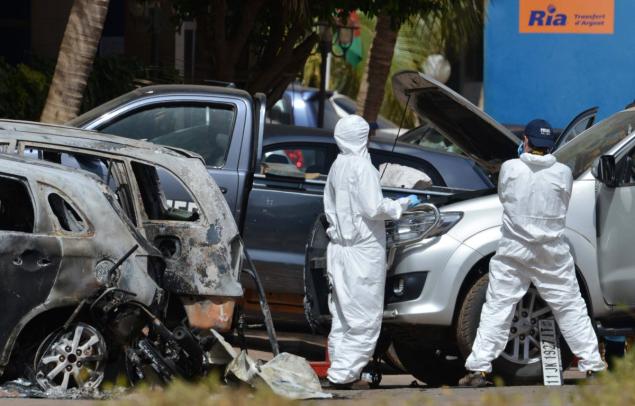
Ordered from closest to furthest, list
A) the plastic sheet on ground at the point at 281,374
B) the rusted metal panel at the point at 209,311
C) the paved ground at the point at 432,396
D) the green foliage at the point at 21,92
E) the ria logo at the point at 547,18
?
the paved ground at the point at 432,396, the plastic sheet on ground at the point at 281,374, the rusted metal panel at the point at 209,311, the green foliage at the point at 21,92, the ria logo at the point at 547,18

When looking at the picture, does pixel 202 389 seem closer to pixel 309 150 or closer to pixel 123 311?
pixel 123 311

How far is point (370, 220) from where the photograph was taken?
839 cm

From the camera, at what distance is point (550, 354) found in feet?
27.7

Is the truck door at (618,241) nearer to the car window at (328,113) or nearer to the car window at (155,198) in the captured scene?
the car window at (155,198)

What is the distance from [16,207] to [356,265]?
7.21ft

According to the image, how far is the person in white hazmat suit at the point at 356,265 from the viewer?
8336 mm

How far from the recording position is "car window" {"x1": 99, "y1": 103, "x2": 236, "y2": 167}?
9695mm

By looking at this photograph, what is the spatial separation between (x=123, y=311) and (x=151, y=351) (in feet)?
0.93

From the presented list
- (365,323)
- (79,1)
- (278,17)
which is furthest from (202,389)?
(278,17)

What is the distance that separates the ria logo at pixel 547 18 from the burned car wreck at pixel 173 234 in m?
11.1

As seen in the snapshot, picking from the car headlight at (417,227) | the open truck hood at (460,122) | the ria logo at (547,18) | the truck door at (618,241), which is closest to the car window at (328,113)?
the ria logo at (547,18)

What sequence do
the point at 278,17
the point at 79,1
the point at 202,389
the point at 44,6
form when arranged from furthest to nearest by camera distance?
the point at 44,6
the point at 278,17
the point at 79,1
the point at 202,389

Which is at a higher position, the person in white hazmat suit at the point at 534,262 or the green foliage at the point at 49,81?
the green foliage at the point at 49,81

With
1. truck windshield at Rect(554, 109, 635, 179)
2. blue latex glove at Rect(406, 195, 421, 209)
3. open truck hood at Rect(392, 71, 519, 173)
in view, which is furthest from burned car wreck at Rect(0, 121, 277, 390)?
truck windshield at Rect(554, 109, 635, 179)
